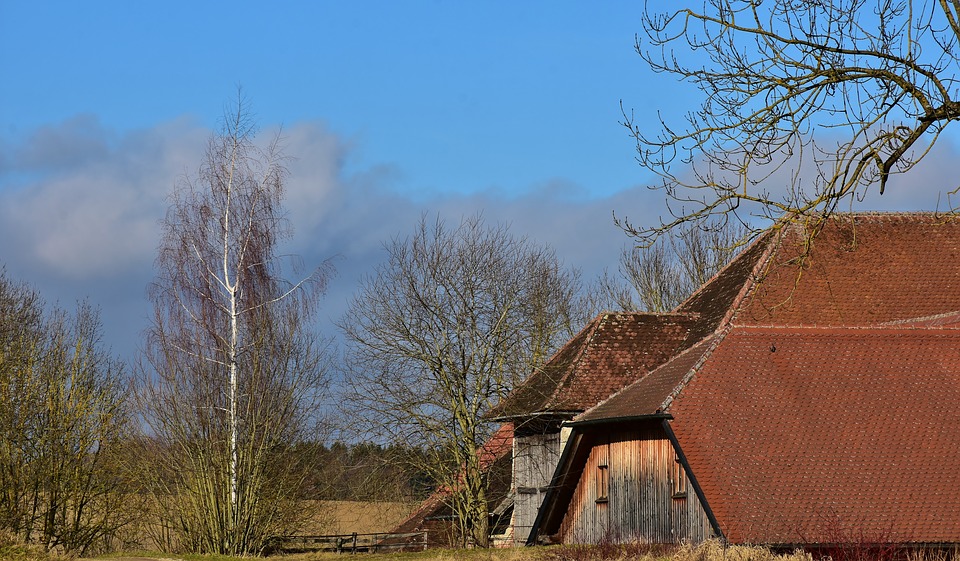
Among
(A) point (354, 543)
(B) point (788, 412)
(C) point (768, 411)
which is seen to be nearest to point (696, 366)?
(C) point (768, 411)

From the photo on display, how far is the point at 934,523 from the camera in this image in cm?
2150

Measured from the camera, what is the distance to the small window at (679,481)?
77.3 feet

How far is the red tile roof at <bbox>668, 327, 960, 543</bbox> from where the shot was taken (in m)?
21.3

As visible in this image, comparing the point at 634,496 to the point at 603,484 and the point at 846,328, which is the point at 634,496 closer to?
the point at 603,484

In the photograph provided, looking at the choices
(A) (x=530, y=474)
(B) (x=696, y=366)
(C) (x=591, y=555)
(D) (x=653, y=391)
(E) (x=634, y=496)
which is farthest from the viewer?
(A) (x=530, y=474)

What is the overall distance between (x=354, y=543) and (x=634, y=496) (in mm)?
10328

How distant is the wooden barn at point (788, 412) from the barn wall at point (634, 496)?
4cm

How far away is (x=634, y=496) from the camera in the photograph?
2514 centimetres

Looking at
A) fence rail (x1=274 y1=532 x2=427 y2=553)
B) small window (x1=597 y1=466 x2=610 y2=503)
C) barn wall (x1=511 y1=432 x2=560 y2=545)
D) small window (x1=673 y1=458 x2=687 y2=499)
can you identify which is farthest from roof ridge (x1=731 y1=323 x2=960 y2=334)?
fence rail (x1=274 y1=532 x2=427 y2=553)

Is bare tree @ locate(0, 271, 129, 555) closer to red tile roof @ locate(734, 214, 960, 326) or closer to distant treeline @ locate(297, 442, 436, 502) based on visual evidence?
distant treeline @ locate(297, 442, 436, 502)

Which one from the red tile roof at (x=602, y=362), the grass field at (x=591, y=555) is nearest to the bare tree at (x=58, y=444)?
the grass field at (x=591, y=555)

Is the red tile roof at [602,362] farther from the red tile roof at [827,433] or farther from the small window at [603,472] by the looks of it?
the red tile roof at [827,433]

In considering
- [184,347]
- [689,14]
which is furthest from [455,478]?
[689,14]

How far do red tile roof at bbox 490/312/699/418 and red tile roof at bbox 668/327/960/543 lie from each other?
10.9 ft
